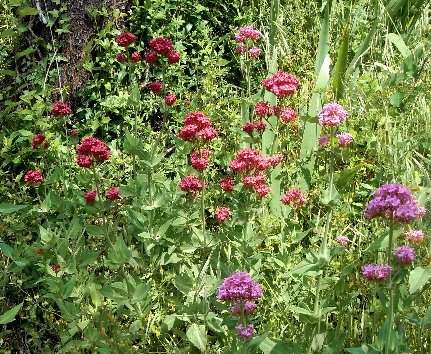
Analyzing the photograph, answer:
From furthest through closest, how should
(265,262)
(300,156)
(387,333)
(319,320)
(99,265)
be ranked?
(300,156) < (99,265) < (265,262) < (319,320) < (387,333)

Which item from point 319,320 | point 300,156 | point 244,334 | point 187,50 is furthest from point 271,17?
point 244,334

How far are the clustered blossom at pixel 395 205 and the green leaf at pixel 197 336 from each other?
3.39ft

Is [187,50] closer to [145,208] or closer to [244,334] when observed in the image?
[145,208]

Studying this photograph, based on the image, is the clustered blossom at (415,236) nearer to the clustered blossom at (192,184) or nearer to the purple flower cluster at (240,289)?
the purple flower cluster at (240,289)

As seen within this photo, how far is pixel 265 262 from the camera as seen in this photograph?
2.96 m

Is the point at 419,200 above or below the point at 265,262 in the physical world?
above

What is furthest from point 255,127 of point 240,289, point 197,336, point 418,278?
point 240,289

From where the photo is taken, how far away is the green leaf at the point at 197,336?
2654mm

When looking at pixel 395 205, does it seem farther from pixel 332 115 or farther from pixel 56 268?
pixel 56 268

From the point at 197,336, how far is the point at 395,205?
3.64 feet

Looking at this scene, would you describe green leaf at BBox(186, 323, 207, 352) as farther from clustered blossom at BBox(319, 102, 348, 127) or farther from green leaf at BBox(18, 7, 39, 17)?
green leaf at BBox(18, 7, 39, 17)

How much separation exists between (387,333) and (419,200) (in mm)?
675

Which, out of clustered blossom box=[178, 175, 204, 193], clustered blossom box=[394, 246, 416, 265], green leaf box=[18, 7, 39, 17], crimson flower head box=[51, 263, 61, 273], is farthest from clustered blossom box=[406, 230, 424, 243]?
green leaf box=[18, 7, 39, 17]

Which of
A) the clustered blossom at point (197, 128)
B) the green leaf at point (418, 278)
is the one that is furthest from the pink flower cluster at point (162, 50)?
the green leaf at point (418, 278)
